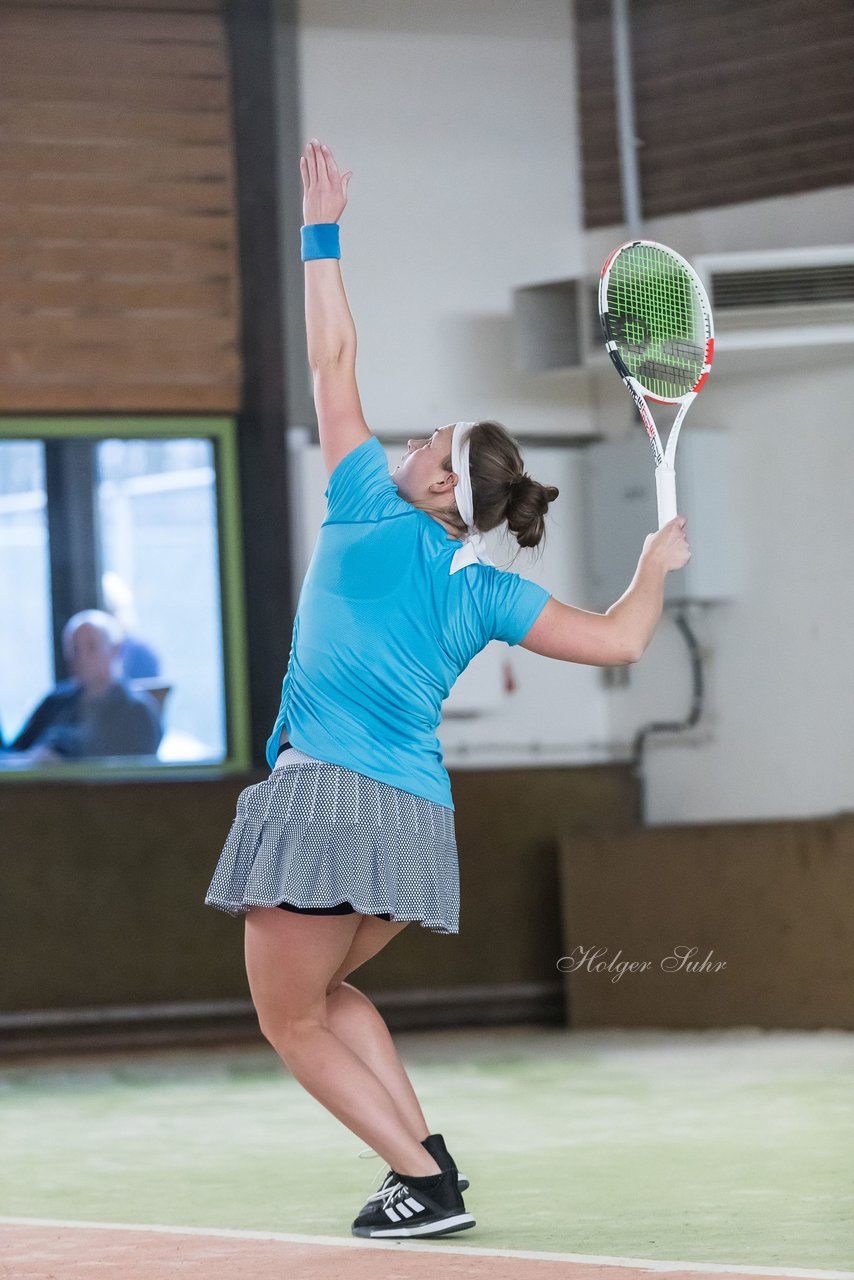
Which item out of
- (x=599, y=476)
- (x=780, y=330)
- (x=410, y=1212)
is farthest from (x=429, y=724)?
(x=599, y=476)

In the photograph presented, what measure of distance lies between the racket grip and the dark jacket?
3606 millimetres

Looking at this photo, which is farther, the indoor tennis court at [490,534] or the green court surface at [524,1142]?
the indoor tennis court at [490,534]

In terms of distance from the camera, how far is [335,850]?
2.74 meters

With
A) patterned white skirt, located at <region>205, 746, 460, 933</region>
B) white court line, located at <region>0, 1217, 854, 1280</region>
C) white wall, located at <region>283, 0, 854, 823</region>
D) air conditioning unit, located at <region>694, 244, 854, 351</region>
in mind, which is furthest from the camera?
white wall, located at <region>283, 0, 854, 823</region>

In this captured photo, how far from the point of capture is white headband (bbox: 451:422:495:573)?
9.30 ft

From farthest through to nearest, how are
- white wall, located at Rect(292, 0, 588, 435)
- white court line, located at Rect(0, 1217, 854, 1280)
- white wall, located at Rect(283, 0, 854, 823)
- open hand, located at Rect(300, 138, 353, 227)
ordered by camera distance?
white wall, located at Rect(292, 0, 588, 435) < white wall, located at Rect(283, 0, 854, 823) < open hand, located at Rect(300, 138, 353, 227) < white court line, located at Rect(0, 1217, 854, 1280)

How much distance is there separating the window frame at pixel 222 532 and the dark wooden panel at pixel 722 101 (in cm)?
167

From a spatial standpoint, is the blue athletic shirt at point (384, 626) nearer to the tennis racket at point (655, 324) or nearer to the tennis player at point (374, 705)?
the tennis player at point (374, 705)

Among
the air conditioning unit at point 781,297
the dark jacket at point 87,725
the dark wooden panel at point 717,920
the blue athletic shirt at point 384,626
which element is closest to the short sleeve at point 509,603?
the blue athletic shirt at point 384,626

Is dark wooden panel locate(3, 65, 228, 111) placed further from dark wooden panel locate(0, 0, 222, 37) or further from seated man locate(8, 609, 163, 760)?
seated man locate(8, 609, 163, 760)

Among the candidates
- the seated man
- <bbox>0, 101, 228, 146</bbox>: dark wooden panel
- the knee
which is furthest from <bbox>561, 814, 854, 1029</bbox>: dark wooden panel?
the knee

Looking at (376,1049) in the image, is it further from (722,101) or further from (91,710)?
(722,101)

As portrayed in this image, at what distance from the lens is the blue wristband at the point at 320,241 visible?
2.93m

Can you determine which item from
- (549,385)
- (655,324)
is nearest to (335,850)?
(655,324)
